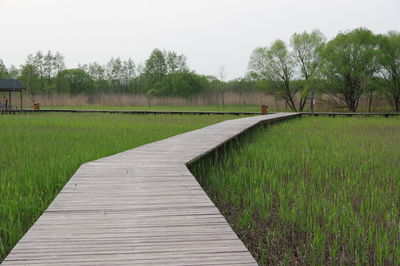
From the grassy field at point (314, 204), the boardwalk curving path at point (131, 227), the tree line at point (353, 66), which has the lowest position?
the grassy field at point (314, 204)

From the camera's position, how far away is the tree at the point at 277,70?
3092 centimetres

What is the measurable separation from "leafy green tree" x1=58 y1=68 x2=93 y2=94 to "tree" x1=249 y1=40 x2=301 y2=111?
121 ft

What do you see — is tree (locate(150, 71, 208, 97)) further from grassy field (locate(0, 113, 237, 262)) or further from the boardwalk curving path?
the boardwalk curving path

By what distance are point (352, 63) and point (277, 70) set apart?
6970mm

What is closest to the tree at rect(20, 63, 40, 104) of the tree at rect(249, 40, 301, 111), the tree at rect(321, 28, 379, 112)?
the tree at rect(249, 40, 301, 111)

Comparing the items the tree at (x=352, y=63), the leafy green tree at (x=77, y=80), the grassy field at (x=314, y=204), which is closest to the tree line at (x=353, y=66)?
the tree at (x=352, y=63)

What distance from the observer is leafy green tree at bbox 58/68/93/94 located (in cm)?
5906

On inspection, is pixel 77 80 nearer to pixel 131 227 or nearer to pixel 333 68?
pixel 333 68

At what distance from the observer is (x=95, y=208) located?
274 cm

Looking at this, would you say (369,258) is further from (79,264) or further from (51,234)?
(51,234)

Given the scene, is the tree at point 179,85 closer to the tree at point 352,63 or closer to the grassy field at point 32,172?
the tree at point 352,63

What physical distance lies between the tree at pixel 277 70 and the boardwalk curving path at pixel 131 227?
28.4 metres

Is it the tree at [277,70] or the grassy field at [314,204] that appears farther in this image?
the tree at [277,70]

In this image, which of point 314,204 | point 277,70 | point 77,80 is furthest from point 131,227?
point 77,80
